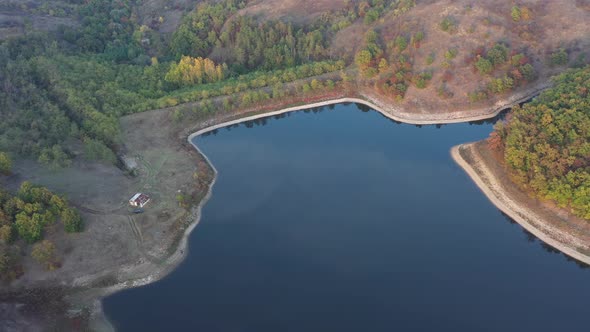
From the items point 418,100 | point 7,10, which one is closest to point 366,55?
point 418,100

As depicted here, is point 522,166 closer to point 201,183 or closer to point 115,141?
point 201,183

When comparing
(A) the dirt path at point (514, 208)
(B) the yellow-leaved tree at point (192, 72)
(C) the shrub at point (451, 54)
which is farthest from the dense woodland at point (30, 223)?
(C) the shrub at point (451, 54)

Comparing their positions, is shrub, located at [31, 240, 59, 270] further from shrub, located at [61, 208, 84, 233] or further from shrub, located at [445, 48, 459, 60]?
shrub, located at [445, 48, 459, 60]

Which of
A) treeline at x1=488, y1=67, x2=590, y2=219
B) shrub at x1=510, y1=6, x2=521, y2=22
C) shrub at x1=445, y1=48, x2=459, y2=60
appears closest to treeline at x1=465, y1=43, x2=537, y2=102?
shrub at x1=445, y1=48, x2=459, y2=60

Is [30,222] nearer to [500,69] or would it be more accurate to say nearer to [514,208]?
[514,208]

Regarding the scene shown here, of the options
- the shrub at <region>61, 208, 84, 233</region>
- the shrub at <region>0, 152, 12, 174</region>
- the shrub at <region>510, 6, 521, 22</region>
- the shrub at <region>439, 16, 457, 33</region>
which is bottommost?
the shrub at <region>61, 208, 84, 233</region>

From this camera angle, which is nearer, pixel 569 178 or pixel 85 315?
pixel 85 315
